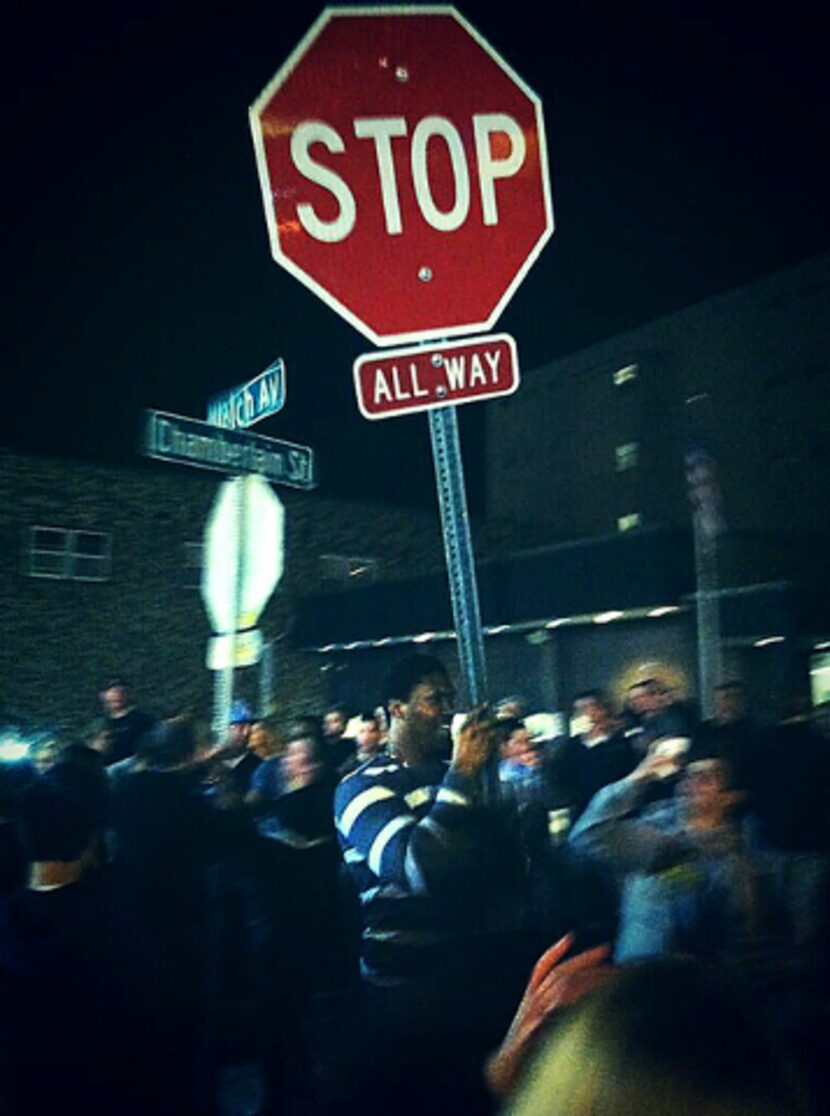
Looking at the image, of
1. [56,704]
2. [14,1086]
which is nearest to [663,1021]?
[14,1086]

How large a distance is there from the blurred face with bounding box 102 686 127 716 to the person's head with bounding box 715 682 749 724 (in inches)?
49.8

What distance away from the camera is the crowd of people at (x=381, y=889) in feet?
4.99

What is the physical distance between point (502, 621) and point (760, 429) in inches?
28.9

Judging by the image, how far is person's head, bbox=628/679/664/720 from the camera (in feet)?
7.16

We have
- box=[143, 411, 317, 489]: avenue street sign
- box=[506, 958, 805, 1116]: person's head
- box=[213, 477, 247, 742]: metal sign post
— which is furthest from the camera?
box=[143, 411, 317, 489]: avenue street sign

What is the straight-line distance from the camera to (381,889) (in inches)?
74.3

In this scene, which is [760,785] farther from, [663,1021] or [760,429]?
[663,1021]

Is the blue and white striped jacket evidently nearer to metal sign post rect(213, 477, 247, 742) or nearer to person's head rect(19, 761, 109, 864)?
metal sign post rect(213, 477, 247, 742)

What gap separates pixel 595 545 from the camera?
215 cm

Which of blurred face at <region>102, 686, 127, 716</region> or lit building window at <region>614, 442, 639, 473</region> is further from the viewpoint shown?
lit building window at <region>614, 442, 639, 473</region>

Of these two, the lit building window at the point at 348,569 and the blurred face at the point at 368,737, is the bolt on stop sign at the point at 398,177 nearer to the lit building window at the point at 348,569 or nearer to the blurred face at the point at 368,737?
the lit building window at the point at 348,569

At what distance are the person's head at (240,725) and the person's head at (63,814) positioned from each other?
19.6 inches

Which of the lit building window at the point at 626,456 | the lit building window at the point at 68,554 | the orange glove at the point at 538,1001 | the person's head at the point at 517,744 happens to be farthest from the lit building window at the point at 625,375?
the orange glove at the point at 538,1001

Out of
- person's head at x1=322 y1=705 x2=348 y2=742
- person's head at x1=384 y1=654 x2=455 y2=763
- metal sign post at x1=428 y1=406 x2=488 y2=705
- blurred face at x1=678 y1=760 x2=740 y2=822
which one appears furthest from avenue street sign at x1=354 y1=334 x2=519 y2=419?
blurred face at x1=678 y1=760 x2=740 y2=822
